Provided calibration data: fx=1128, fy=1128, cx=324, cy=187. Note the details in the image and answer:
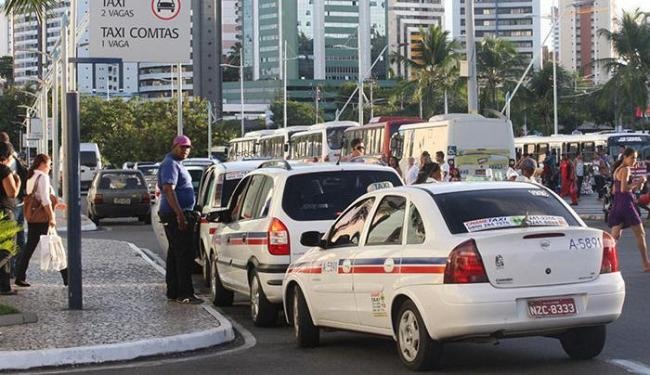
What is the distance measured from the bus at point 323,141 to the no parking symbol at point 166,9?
2214 cm

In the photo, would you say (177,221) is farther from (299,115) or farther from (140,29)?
(299,115)

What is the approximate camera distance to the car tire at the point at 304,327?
10484 mm

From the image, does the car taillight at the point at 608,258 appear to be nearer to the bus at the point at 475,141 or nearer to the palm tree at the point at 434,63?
the bus at the point at 475,141

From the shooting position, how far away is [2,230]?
11.6m

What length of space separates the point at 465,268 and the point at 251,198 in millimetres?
4931

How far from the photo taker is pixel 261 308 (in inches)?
469

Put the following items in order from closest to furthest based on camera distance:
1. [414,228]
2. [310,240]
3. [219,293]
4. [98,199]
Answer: [414,228] → [310,240] → [219,293] → [98,199]

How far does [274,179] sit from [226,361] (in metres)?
2.94

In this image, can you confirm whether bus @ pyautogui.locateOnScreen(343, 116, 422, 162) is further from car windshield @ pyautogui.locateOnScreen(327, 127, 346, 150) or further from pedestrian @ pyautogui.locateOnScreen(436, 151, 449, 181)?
pedestrian @ pyautogui.locateOnScreen(436, 151, 449, 181)

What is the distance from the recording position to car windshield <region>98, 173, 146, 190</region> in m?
31.9

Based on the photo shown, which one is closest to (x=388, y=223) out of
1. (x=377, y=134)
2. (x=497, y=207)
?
(x=497, y=207)

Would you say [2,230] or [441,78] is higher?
[441,78]

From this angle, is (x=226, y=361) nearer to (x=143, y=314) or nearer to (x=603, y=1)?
(x=143, y=314)

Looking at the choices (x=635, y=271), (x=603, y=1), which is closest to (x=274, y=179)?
(x=635, y=271)
